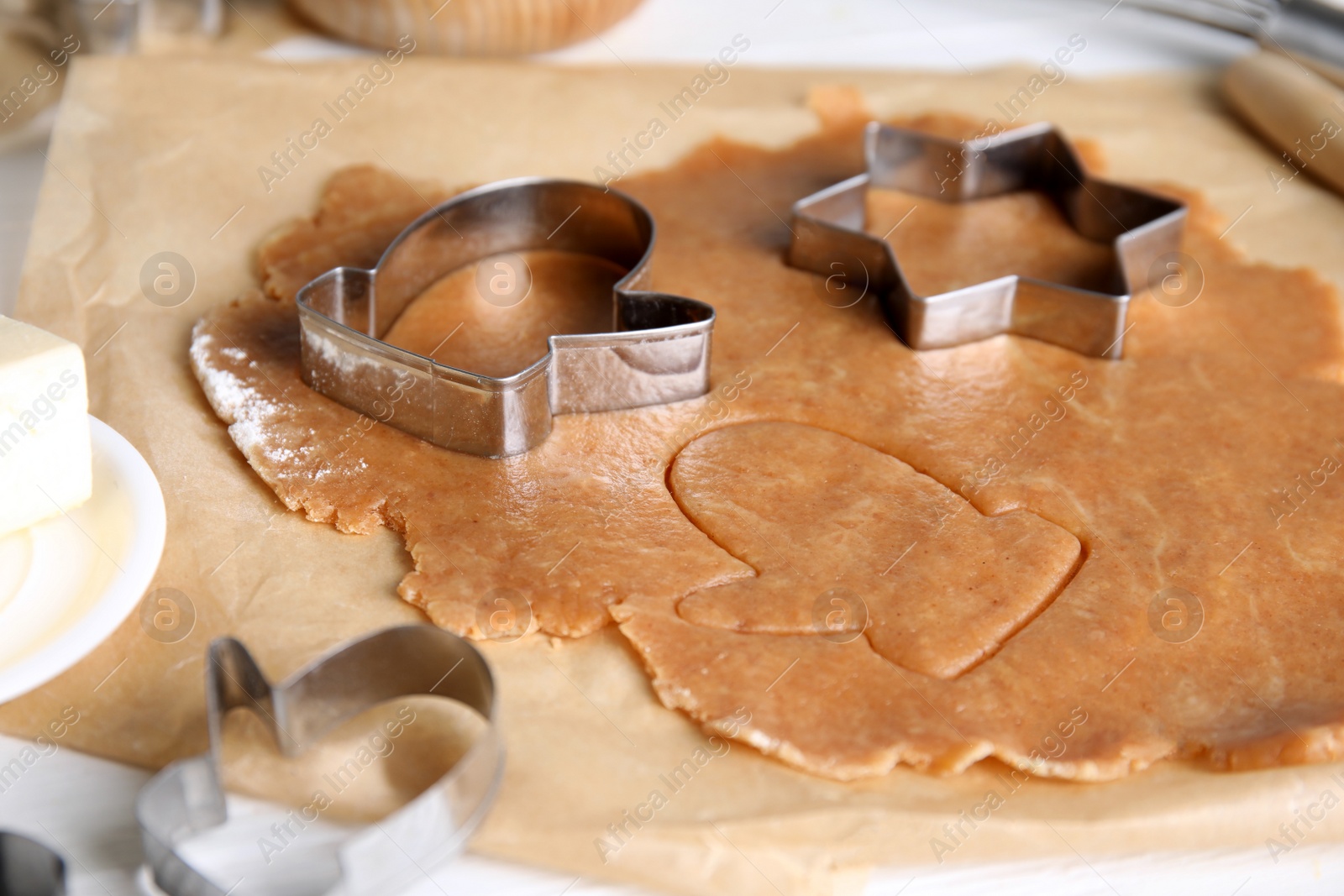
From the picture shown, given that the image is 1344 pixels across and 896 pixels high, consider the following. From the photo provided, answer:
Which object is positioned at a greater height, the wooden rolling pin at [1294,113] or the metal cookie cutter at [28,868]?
the wooden rolling pin at [1294,113]

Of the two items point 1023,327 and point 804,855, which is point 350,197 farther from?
point 804,855

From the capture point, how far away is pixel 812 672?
1.16m

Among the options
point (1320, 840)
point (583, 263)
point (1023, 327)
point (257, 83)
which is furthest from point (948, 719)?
point (257, 83)

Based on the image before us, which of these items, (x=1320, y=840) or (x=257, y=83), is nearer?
(x=1320, y=840)

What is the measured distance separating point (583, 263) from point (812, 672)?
0.81 metres

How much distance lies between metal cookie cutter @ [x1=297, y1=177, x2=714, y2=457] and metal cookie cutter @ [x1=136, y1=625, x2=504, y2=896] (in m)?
0.35

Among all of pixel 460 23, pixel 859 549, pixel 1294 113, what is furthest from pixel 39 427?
pixel 1294 113

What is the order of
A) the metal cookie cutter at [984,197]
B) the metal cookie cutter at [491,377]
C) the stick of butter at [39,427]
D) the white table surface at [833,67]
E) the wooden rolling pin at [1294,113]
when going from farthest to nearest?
1. the wooden rolling pin at [1294,113]
2. the metal cookie cutter at [984,197]
3. the metal cookie cutter at [491,377]
4. the stick of butter at [39,427]
5. the white table surface at [833,67]

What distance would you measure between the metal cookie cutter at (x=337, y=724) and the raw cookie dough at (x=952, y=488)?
0.34ft

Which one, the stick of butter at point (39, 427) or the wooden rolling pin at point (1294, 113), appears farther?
the wooden rolling pin at point (1294, 113)

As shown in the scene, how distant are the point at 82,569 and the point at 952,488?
934 millimetres

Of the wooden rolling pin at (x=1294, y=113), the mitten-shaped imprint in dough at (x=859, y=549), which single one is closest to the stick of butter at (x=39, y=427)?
the mitten-shaped imprint in dough at (x=859, y=549)

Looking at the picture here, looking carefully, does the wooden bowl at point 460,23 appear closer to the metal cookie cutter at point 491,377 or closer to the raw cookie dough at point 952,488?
the raw cookie dough at point 952,488

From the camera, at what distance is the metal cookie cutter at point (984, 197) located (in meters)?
1.59
